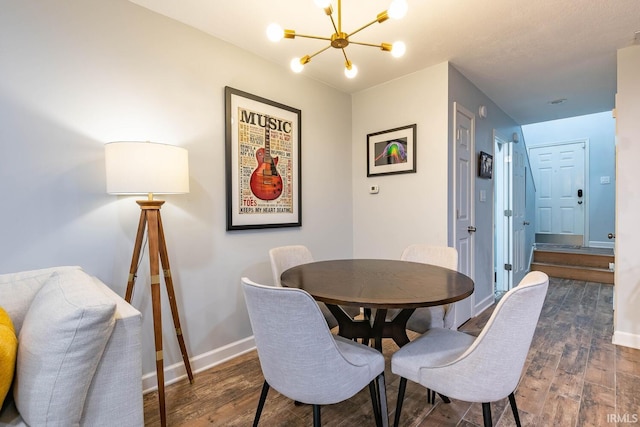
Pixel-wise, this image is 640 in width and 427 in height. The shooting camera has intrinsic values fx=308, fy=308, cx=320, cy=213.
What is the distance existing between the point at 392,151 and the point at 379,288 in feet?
6.26

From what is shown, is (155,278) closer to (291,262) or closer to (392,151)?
(291,262)

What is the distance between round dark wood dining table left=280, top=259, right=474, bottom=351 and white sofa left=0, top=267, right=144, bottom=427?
2.33 feet

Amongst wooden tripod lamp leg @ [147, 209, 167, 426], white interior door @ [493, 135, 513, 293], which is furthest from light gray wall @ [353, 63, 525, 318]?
wooden tripod lamp leg @ [147, 209, 167, 426]

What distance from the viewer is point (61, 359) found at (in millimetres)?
928

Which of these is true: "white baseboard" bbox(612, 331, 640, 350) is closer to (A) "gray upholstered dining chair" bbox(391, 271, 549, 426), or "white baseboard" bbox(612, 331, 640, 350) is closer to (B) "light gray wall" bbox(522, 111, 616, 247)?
(A) "gray upholstered dining chair" bbox(391, 271, 549, 426)

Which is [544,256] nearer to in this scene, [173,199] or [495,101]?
[495,101]

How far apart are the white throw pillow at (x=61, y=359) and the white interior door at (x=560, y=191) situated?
698 centimetres

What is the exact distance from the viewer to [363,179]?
3299 millimetres

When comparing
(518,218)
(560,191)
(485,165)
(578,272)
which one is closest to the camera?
(485,165)

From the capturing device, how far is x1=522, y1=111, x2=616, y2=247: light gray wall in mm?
5242

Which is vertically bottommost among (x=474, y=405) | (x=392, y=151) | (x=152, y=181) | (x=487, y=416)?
(x=474, y=405)

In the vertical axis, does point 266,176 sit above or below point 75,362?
above

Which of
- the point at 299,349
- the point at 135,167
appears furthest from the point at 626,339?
the point at 135,167

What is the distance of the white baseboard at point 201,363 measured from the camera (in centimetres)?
190
